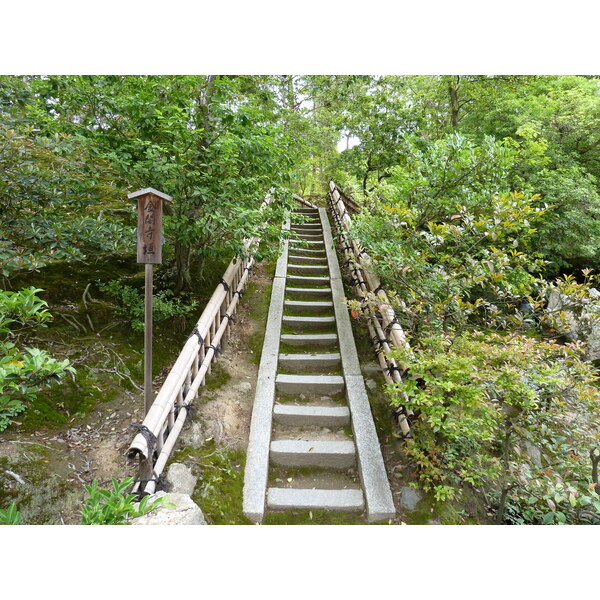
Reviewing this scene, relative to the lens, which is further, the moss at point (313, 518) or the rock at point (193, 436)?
the rock at point (193, 436)

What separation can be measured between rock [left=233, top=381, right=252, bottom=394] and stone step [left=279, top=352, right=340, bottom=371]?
19.9 inches

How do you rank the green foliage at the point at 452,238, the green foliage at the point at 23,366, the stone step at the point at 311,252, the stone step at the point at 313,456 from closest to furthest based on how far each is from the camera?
1. the green foliage at the point at 23,366
2. the green foliage at the point at 452,238
3. the stone step at the point at 313,456
4. the stone step at the point at 311,252

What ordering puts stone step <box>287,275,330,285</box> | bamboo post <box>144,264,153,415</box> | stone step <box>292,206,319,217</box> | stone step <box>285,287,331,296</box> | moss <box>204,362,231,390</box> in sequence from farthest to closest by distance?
stone step <box>292,206,319,217</box> → stone step <box>287,275,330,285</box> → stone step <box>285,287,331,296</box> → moss <box>204,362,231,390</box> → bamboo post <box>144,264,153,415</box>

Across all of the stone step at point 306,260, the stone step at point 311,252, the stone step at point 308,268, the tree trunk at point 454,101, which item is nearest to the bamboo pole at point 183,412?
the stone step at point 308,268

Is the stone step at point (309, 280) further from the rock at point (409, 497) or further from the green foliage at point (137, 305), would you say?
the rock at point (409, 497)

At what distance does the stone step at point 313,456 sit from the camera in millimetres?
3102

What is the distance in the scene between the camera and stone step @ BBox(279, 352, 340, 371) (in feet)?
13.7

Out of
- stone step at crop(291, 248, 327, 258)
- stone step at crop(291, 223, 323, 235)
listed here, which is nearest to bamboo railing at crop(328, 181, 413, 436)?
stone step at crop(291, 248, 327, 258)

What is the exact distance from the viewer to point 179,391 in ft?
10.1

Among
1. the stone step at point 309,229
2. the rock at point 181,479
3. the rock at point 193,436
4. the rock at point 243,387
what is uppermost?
the stone step at point 309,229

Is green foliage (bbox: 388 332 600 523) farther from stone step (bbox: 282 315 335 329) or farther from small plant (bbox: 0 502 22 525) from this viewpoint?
small plant (bbox: 0 502 22 525)

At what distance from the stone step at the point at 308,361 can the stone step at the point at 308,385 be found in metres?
0.30

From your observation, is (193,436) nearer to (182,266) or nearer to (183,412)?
(183,412)
